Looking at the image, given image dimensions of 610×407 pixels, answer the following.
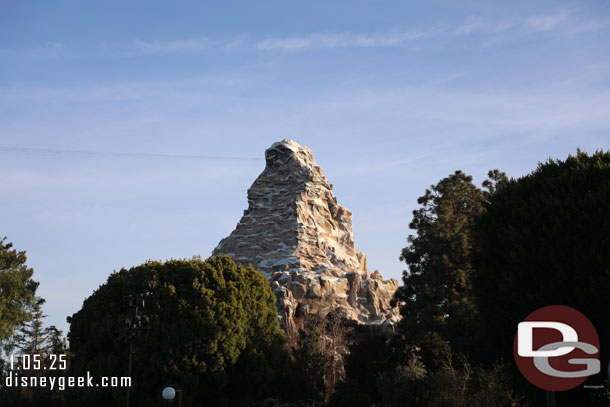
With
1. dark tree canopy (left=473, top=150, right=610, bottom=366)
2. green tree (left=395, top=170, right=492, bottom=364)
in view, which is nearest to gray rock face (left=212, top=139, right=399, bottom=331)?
green tree (left=395, top=170, right=492, bottom=364)

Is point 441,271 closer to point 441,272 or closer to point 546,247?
point 441,272

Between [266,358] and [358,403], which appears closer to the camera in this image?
[358,403]

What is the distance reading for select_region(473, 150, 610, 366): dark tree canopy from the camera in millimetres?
21047

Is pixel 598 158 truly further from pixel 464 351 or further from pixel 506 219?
pixel 464 351

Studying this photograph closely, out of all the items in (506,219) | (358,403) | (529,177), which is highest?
(529,177)

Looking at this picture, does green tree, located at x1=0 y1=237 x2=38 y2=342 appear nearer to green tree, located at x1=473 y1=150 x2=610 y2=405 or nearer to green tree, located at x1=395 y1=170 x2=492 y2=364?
green tree, located at x1=395 y1=170 x2=492 y2=364

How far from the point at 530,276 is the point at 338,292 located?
49.2m

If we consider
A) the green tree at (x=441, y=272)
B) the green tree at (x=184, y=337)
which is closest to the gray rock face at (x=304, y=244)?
the green tree at (x=441, y=272)

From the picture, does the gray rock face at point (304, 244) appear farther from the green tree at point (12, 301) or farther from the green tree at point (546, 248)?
the green tree at point (546, 248)

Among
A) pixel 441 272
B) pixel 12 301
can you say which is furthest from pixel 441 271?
pixel 12 301

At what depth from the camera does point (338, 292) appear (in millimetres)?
70875

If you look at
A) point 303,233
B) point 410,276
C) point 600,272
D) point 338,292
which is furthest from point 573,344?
point 303,233

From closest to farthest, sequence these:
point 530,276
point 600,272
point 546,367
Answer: point 546,367 < point 600,272 < point 530,276

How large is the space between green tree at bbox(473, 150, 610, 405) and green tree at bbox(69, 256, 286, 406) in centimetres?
1514
